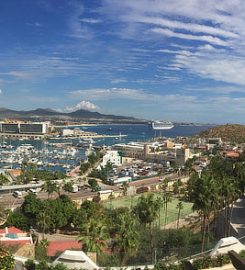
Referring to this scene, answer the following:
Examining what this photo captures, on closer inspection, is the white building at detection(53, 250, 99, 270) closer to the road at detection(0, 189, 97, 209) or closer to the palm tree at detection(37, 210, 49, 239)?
the palm tree at detection(37, 210, 49, 239)

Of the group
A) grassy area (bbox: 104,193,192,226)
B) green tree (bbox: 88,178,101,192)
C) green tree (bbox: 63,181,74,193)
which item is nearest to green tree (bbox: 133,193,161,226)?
grassy area (bbox: 104,193,192,226)

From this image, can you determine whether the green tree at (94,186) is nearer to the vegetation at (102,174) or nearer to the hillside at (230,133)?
the vegetation at (102,174)

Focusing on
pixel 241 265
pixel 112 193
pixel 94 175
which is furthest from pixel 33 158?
pixel 241 265

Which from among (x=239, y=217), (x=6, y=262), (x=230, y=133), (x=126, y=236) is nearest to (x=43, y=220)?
(x=239, y=217)

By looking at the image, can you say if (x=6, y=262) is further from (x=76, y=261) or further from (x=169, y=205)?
(x=169, y=205)

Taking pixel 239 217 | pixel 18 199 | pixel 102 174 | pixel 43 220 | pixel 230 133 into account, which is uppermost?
pixel 230 133

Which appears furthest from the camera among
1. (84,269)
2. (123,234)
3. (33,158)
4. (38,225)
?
(33,158)

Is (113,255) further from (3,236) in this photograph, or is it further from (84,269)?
(3,236)
